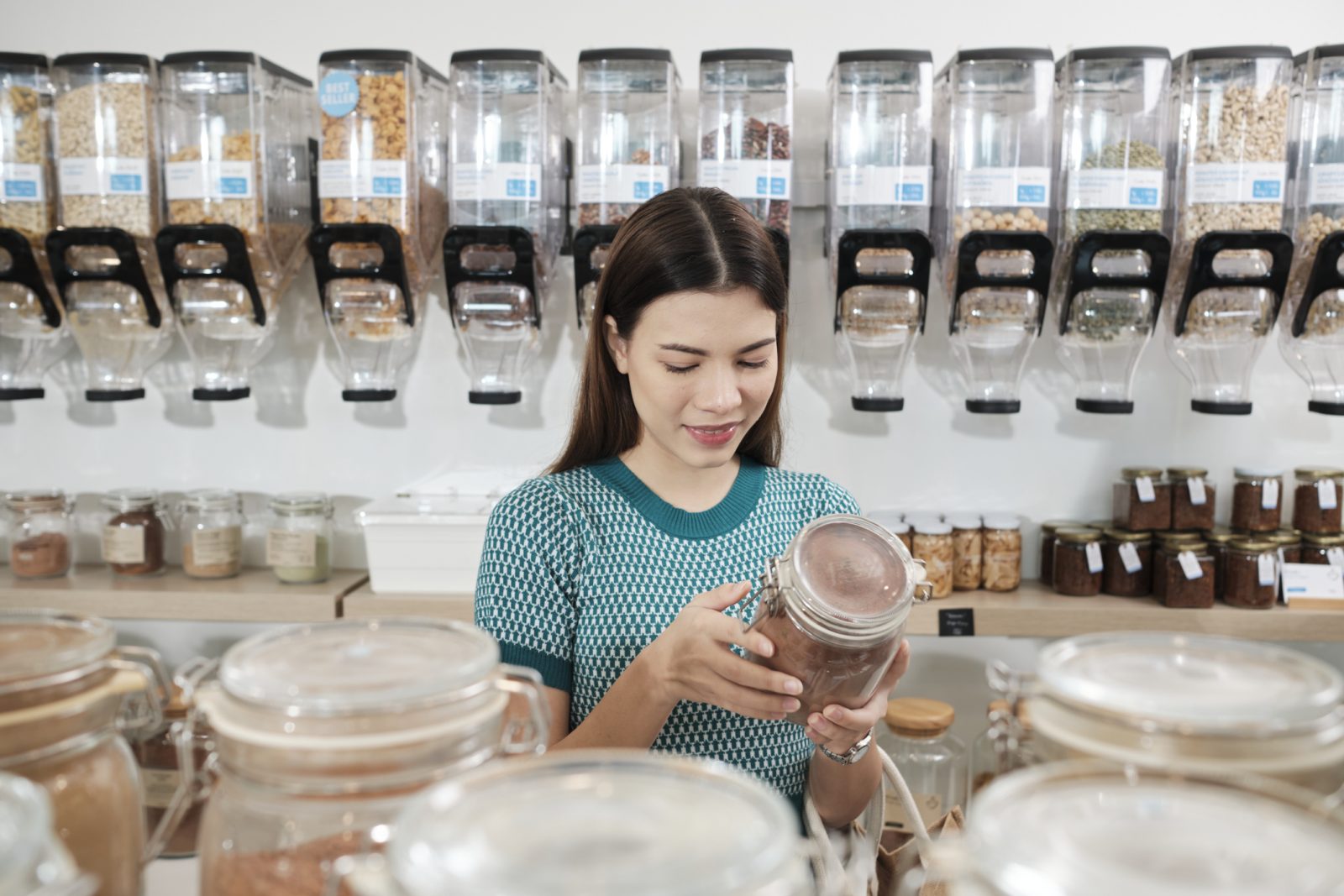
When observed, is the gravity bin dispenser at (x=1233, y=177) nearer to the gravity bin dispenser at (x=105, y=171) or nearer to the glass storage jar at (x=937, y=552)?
the glass storage jar at (x=937, y=552)

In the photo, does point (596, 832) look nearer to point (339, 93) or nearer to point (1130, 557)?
point (339, 93)

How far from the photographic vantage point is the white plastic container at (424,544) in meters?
2.12

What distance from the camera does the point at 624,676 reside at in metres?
1.15

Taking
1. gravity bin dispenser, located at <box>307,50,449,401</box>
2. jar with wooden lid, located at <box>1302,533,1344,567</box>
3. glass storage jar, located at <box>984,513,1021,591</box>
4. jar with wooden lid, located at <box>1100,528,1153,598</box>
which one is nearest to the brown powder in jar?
gravity bin dispenser, located at <box>307,50,449,401</box>

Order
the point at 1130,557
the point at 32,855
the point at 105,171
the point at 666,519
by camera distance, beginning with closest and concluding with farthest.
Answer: the point at 32,855, the point at 666,519, the point at 105,171, the point at 1130,557

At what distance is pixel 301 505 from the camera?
2271 millimetres

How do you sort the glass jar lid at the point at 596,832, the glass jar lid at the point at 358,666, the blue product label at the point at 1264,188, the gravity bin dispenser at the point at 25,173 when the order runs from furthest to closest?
the gravity bin dispenser at the point at 25,173, the blue product label at the point at 1264,188, the glass jar lid at the point at 358,666, the glass jar lid at the point at 596,832

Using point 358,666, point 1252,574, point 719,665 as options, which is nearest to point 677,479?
point 719,665

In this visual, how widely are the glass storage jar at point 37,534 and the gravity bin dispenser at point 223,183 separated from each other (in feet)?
1.94

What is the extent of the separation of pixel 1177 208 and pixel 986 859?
70.3 inches

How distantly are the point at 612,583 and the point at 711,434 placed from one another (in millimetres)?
233

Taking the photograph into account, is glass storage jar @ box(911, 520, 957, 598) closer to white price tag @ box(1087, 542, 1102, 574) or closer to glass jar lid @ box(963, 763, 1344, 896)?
white price tag @ box(1087, 542, 1102, 574)

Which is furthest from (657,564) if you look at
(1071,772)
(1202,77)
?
(1202,77)

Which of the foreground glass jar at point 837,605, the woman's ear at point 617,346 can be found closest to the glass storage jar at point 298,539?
the woman's ear at point 617,346
